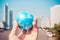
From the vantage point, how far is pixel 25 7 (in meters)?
1.10

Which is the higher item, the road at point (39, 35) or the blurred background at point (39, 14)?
the blurred background at point (39, 14)

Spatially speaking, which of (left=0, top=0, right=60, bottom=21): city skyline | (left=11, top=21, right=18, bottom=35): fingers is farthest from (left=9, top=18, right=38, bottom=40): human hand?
(left=0, top=0, right=60, bottom=21): city skyline

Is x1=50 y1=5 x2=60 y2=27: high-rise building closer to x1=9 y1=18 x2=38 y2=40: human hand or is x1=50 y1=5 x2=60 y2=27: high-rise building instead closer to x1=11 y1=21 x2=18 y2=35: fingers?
x1=9 y1=18 x2=38 y2=40: human hand

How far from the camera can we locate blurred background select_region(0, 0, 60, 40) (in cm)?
107

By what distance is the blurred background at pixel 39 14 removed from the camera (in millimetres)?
1068

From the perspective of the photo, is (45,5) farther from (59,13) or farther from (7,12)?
(7,12)

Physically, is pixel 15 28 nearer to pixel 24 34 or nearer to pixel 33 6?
pixel 24 34

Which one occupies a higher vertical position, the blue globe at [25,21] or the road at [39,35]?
the blue globe at [25,21]

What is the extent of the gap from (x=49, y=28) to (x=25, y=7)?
34 centimetres

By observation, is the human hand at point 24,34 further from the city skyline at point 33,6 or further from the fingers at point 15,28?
the city skyline at point 33,6

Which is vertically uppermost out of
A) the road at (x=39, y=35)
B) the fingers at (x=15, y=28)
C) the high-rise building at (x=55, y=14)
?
the high-rise building at (x=55, y=14)

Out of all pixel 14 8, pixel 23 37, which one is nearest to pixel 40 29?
pixel 23 37

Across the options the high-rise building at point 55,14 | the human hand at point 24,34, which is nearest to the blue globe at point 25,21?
the human hand at point 24,34

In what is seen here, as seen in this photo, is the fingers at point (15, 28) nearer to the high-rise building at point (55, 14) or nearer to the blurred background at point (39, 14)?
the blurred background at point (39, 14)
